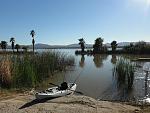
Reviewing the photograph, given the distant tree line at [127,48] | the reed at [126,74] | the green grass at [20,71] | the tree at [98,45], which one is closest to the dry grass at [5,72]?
the green grass at [20,71]

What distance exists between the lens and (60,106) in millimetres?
9195

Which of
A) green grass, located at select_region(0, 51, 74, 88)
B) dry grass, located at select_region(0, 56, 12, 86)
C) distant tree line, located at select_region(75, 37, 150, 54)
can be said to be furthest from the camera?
distant tree line, located at select_region(75, 37, 150, 54)

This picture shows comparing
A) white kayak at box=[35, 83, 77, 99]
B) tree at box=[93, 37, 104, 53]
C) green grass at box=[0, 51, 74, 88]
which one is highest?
tree at box=[93, 37, 104, 53]

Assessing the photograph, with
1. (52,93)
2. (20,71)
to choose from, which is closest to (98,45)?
(20,71)

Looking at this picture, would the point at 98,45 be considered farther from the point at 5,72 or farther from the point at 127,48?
the point at 5,72

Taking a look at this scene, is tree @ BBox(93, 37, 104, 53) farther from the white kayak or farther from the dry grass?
the white kayak

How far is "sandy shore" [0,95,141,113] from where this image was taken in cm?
868

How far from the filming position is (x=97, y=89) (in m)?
15.4

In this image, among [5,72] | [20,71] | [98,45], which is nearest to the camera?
[5,72]

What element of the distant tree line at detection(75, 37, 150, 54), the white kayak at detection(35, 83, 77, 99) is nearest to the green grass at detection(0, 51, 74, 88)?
the white kayak at detection(35, 83, 77, 99)

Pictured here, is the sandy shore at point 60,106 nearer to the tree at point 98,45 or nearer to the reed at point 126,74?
the reed at point 126,74

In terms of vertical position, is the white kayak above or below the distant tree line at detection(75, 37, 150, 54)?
below

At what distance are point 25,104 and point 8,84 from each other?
155 inches

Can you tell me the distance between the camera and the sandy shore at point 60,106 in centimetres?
868
